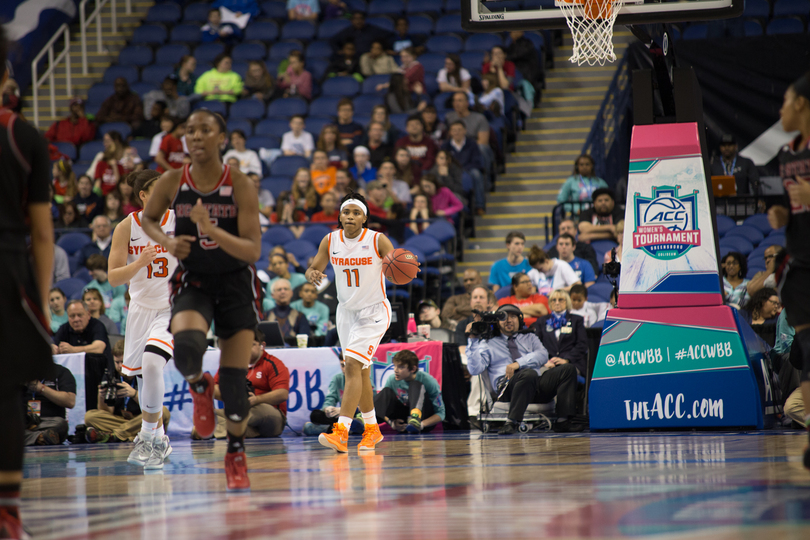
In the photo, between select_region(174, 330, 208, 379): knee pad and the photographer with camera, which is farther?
the photographer with camera

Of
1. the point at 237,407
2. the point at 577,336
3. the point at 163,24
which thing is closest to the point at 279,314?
the point at 577,336

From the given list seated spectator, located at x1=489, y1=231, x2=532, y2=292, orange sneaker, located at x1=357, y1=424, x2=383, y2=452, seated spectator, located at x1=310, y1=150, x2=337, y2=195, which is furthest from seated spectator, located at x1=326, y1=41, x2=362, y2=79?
orange sneaker, located at x1=357, y1=424, x2=383, y2=452

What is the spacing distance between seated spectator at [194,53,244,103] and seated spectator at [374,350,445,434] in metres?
10.4

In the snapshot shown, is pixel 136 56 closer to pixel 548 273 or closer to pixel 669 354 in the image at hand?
pixel 548 273

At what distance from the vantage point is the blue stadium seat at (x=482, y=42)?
18.9 meters

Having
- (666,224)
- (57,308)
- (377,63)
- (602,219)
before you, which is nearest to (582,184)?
(602,219)

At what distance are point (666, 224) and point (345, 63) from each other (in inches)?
450

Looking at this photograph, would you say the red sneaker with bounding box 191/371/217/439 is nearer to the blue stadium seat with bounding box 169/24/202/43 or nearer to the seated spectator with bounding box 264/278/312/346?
the seated spectator with bounding box 264/278/312/346

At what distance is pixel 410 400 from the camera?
35.5ft

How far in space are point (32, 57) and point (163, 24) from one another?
3124 mm

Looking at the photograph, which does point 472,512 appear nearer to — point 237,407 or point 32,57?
point 237,407

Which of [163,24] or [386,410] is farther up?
[163,24]

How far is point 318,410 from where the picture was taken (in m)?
11.0

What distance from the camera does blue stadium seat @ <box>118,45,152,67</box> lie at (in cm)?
2103
